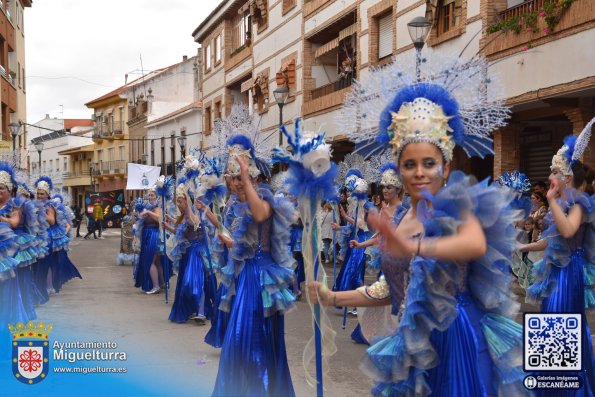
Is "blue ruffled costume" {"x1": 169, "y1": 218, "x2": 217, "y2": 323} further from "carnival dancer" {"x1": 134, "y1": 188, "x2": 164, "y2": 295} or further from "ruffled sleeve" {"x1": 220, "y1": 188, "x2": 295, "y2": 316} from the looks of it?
"ruffled sleeve" {"x1": 220, "y1": 188, "x2": 295, "y2": 316}

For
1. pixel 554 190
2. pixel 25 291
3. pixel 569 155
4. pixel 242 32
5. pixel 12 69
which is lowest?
pixel 25 291

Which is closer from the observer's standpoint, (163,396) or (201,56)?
(163,396)

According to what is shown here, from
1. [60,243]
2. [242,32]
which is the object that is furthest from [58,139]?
[60,243]

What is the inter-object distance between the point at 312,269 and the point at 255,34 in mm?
27878

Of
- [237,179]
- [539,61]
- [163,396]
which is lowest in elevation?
[163,396]

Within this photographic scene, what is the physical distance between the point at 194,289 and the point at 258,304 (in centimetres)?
479

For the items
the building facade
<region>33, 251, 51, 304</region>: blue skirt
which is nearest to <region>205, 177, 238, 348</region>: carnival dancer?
<region>33, 251, 51, 304</region>: blue skirt

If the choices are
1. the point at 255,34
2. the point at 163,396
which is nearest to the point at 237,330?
the point at 163,396

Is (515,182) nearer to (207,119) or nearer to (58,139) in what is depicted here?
(207,119)

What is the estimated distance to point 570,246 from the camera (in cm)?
588

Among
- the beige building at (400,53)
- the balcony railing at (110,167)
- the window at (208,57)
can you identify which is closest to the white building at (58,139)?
the balcony railing at (110,167)

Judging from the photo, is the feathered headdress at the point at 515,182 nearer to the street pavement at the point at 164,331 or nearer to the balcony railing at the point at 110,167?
the street pavement at the point at 164,331

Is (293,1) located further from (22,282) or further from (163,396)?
(163,396)

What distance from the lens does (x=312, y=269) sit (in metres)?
3.98
